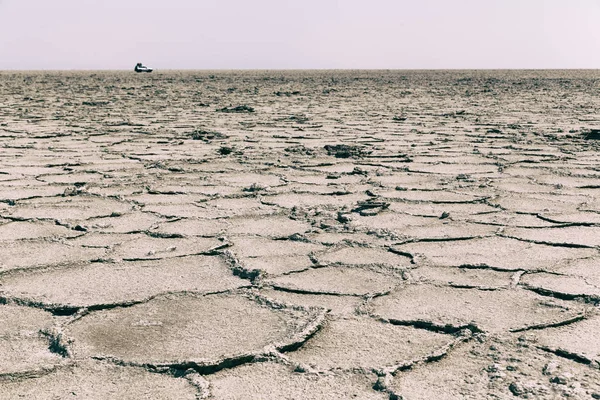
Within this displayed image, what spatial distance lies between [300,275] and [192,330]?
0.41m

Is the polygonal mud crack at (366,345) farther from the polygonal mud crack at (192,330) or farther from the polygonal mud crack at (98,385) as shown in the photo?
the polygonal mud crack at (98,385)

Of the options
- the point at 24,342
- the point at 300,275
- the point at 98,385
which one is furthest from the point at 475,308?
the point at 24,342

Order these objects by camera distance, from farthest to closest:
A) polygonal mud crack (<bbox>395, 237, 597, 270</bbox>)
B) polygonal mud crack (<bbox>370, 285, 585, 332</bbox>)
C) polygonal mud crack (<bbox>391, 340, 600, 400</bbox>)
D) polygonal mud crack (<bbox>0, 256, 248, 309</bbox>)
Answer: polygonal mud crack (<bbox>395, 237, 597, 270</bbox>)
polygonal mud crack (<bbox>0, 256, 248, 309</bbox>)
polygonal mud crack (<bbox>370, 285, 585, 332</bbox>)
polygonal mud crack (<bbox>391, 340, 600, 400</bbox>)

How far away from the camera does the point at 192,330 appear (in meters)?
1.45

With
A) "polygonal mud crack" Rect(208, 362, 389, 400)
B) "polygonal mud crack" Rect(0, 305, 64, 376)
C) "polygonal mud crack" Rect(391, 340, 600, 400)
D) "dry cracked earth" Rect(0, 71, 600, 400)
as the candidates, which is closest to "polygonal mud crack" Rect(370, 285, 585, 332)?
"dry cracked earth" Rect(0, 71, 600, 400)

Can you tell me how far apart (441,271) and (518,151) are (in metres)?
2.44

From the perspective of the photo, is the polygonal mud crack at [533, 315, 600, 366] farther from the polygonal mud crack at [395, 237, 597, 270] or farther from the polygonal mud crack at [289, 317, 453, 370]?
the polygonal mud crack at [395, 237, 597, 270]

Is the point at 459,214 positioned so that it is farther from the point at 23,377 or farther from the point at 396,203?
the point at 23,377

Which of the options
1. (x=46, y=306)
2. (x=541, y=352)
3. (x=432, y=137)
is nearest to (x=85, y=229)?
(x=46, y=306)

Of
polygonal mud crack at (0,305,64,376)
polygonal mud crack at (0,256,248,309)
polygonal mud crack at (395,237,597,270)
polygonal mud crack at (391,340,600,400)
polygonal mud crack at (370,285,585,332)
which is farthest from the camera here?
polygonal mud crack at (395,237,597,270)

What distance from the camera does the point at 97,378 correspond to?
124cm

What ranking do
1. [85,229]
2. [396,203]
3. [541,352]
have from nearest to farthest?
1. [541,352]
2. [85,229]
3. [396,203]

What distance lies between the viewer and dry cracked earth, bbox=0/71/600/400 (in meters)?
1.25
